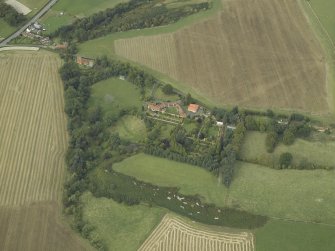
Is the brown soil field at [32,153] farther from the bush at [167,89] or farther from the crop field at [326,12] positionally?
the crop field at [326,12]

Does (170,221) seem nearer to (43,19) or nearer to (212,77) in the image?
(212,77)

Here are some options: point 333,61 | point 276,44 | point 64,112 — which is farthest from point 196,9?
point 64,112

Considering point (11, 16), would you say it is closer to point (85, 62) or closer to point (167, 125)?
point (85, 62)

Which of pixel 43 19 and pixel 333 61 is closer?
pixel 333 61

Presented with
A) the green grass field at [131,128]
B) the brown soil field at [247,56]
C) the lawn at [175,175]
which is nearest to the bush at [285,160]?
the lawn at [175,175]

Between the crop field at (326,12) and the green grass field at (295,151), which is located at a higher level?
the crop field at (326,12)

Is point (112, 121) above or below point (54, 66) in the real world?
below

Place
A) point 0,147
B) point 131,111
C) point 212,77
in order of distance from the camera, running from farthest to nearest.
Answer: point 212,77 < point 131,111 < point 0,147
